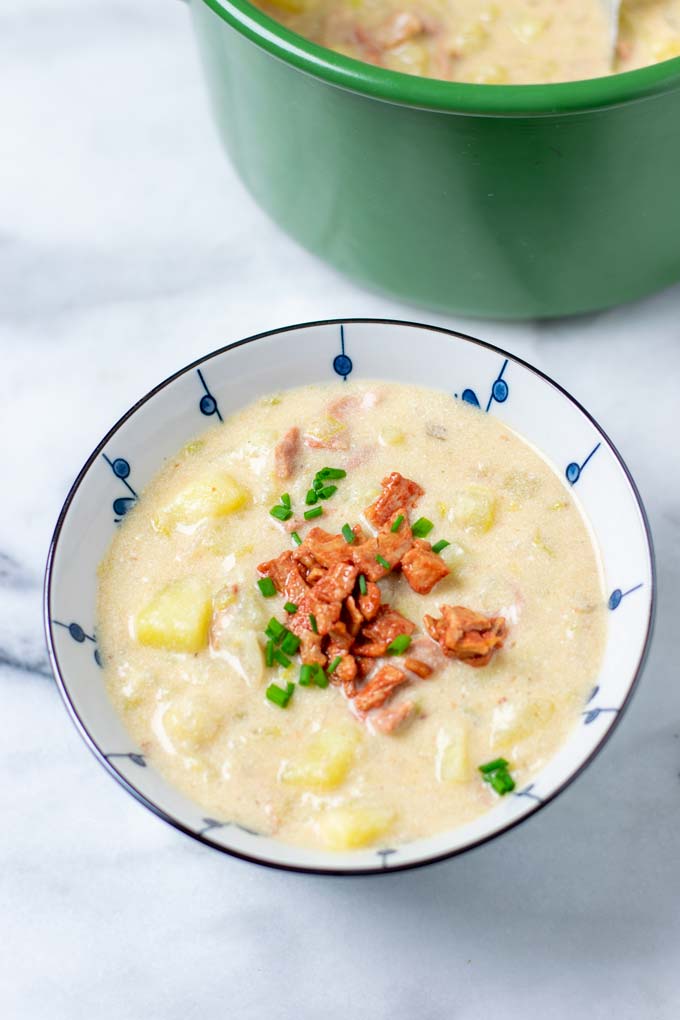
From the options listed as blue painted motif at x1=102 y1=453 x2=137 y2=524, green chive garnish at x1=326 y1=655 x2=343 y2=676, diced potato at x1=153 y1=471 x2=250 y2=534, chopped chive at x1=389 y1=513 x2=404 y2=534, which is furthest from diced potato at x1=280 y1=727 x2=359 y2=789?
blue painted motif at x1=102 y1=453 x2=137 y2=524

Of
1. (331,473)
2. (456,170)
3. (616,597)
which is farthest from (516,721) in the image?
(456,170)

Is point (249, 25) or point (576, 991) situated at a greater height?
point (249, 25)

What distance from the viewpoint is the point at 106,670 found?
2.44m

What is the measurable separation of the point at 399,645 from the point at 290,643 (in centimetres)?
21

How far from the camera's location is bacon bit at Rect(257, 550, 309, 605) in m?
2.46

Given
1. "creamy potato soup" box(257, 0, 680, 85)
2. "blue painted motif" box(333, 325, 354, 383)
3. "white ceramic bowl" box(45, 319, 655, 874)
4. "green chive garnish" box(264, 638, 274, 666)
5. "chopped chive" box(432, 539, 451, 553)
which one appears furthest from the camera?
"creamy potato soup" box(257, 0, 680, 85)

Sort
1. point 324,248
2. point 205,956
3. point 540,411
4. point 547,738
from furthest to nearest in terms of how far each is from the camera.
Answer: point 324,248, point 540,411, point 205,956, point 547,738

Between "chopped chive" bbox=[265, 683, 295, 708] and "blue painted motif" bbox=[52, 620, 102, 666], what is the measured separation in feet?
1.18

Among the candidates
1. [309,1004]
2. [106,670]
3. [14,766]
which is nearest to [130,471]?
[106,670]

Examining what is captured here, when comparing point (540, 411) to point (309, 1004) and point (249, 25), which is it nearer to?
point (249, 25)

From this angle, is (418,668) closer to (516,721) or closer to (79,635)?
(516,721)

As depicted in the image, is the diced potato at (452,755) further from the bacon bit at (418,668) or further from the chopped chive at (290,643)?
the chopped chive at (290,643)

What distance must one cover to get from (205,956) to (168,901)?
5.4 inches

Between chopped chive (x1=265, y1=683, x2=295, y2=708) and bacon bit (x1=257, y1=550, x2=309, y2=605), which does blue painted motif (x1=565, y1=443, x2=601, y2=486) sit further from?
chopped chive (x1=265, y1=683, x2=295, y2=708)
